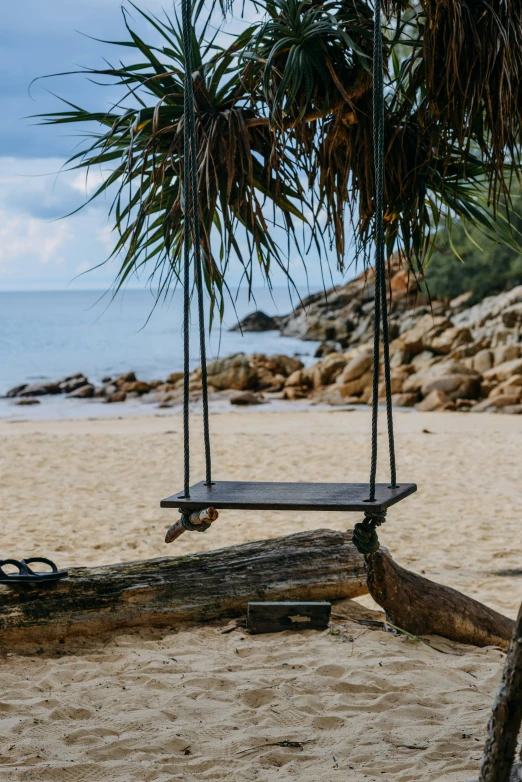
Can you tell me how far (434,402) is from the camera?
15719 mm

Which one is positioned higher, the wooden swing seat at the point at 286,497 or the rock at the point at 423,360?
the rock at the point at 423,360

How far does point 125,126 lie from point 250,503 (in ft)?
9.41

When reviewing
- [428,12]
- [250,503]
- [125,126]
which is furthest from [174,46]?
[250,503]

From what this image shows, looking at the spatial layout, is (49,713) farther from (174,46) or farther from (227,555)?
(174,46)

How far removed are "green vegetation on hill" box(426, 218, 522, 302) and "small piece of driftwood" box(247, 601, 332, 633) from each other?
77.2 feet

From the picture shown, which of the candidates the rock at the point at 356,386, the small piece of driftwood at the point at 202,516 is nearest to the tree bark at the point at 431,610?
the small piece of driftwood at the point at 202,516

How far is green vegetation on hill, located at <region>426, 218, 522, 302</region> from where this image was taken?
26281 millimetres

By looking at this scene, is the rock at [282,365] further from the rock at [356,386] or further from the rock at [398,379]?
the rock at [398,379]

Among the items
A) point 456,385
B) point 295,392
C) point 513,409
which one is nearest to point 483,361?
point 456,385

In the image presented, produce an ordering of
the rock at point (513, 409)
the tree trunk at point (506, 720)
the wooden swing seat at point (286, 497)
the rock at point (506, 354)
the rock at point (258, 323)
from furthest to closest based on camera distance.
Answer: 1. the rock at point (258, 323)
2. the rock at point (506, 354)
3. the rock at point (513, 409)
4. the wooden swing seat at point (286, 497)
5. the tree trunk at point (506, 720)

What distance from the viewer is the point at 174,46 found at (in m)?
4.44

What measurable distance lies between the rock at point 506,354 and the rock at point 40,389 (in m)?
12.0

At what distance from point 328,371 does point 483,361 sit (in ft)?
12.7

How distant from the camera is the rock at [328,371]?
1967cm
